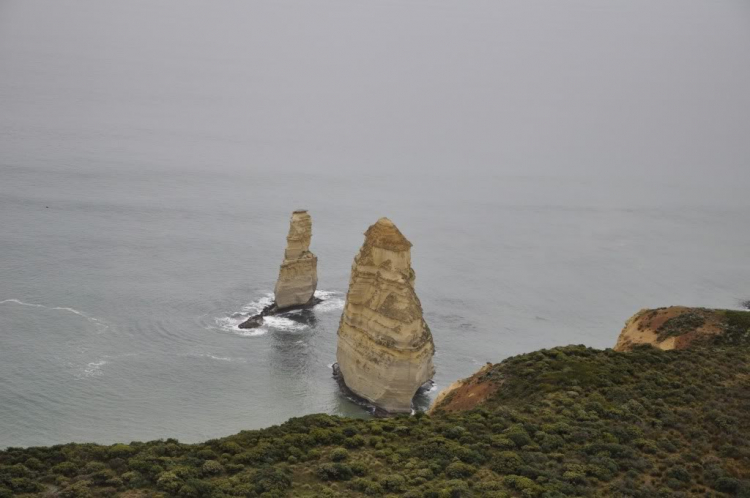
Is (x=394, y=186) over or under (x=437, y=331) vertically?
over

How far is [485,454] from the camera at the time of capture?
79.9 feet

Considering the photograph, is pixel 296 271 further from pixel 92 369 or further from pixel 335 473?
pixel 335 473

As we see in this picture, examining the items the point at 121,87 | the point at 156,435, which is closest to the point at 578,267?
the point at 156,435

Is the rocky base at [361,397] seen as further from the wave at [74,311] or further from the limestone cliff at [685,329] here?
the wave at [74,311]

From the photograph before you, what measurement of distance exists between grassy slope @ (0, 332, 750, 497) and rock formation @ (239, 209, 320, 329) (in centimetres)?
3174

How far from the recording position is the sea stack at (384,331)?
4700cm

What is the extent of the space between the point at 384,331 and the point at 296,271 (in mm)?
14934

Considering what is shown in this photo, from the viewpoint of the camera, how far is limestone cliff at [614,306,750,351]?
3628 cm

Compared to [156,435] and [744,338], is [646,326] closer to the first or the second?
[744,338]

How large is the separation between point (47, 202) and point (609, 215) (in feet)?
227

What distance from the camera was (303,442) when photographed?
81.7 ft

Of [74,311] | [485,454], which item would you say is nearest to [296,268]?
[74,311]

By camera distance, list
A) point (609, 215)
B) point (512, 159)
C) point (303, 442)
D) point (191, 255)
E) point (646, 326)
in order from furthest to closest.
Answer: point (512, 159), point (609, 215), point (191, 255), point (646, 326), point (303, 442)

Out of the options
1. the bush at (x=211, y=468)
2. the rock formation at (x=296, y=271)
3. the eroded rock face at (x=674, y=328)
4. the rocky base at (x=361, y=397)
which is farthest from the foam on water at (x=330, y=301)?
the bush at (x=211, y=468)
